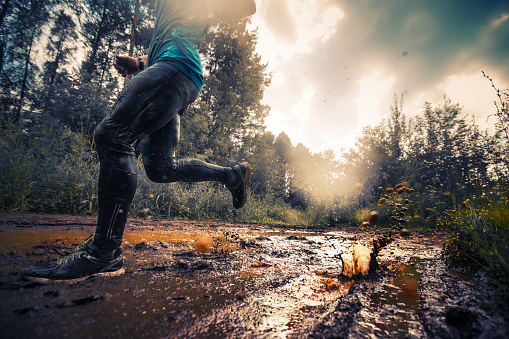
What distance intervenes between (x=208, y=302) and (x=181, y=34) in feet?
5.55

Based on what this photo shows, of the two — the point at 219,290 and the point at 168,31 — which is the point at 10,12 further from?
the point at 219,290

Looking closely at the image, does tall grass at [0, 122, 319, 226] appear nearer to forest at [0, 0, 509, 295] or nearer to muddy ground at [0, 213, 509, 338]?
forest at [0, 0, 509, 295]

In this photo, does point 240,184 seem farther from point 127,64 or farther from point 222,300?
point 127,64

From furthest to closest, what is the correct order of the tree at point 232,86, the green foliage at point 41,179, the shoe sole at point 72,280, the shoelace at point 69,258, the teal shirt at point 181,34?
the tree at point 232,86 < the green foliage at point 41,179 < the teal shirt at point 181,34 < the shoelace at point 69,258 < the shoe sole at point 72,280

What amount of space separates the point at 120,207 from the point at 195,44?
1.28m

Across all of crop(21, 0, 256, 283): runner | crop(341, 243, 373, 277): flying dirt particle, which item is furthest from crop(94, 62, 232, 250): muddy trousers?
crop(341, 243, 373, 277): flying dirt particle

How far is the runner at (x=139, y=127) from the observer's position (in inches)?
47.4

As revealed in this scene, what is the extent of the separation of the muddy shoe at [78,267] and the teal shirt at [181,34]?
1238 millimetres

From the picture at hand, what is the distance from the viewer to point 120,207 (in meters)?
1.28

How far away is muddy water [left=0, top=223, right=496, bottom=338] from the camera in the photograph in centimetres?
71

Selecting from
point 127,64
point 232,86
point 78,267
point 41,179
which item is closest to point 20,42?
point 232,86

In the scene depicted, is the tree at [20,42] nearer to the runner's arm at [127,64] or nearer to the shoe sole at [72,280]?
the runner's arm at [127,64]

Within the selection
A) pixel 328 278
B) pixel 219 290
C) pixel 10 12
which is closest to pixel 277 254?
pixel 328 278

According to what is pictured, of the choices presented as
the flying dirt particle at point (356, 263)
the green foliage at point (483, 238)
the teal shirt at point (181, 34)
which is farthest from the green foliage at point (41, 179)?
the green foliage at point (483, 238)
